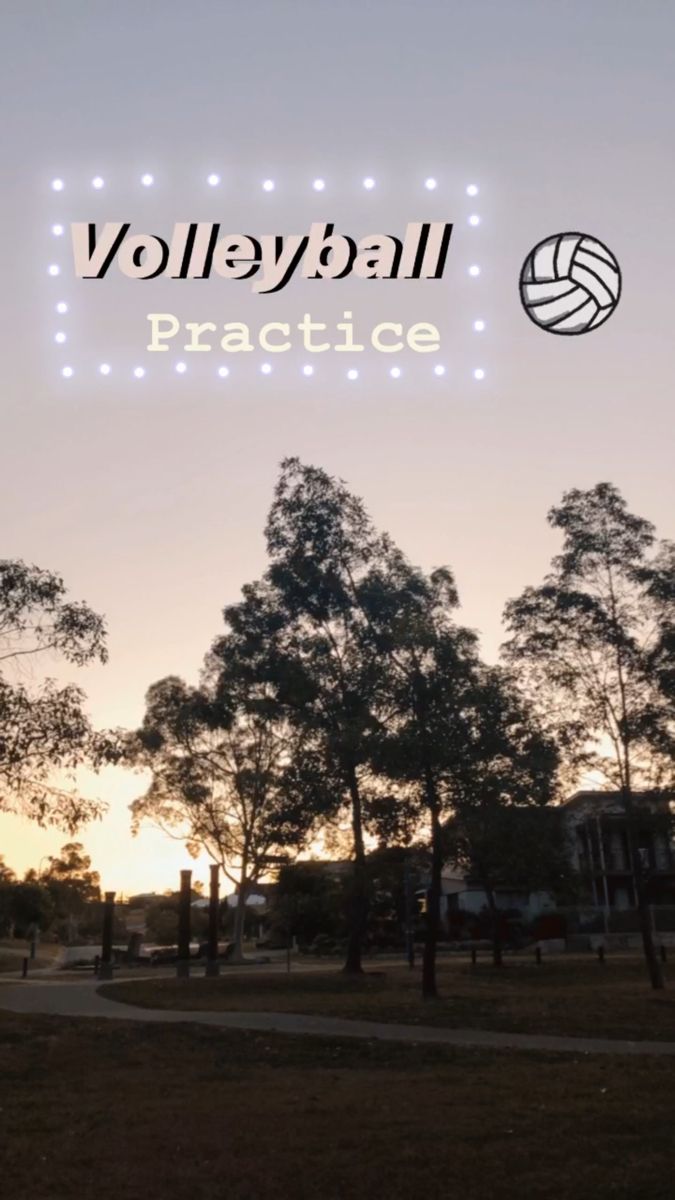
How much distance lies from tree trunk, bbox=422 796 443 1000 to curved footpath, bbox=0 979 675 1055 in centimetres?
541

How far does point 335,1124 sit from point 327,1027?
8.98 meters

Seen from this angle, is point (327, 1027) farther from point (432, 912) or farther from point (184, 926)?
point (184, 926)

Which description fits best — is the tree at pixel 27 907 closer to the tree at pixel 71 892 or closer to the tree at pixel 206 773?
the tree at pixel 71 892

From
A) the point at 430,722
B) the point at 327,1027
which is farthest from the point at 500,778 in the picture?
the point at 327,1027

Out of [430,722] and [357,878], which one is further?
[357,878]

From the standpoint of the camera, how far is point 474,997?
2625 cm

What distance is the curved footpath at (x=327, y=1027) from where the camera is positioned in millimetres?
16188

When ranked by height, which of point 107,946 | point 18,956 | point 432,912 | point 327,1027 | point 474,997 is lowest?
point 327,1027

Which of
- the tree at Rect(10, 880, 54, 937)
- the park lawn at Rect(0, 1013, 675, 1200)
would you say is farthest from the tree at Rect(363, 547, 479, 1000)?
the tree at Rect(10, 880, 54, 937)

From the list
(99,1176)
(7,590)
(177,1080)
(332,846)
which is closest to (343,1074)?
(177,1080)

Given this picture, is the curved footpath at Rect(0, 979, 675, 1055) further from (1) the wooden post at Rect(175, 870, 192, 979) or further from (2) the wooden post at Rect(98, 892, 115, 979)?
(2) the wooden post at Rect(98, 892, 115, 979)

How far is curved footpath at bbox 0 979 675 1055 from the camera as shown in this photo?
1619 cm

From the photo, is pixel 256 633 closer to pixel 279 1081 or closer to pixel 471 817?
pixel 471 817

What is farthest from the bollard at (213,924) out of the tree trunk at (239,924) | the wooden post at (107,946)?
the tree trunk at (239,924)
